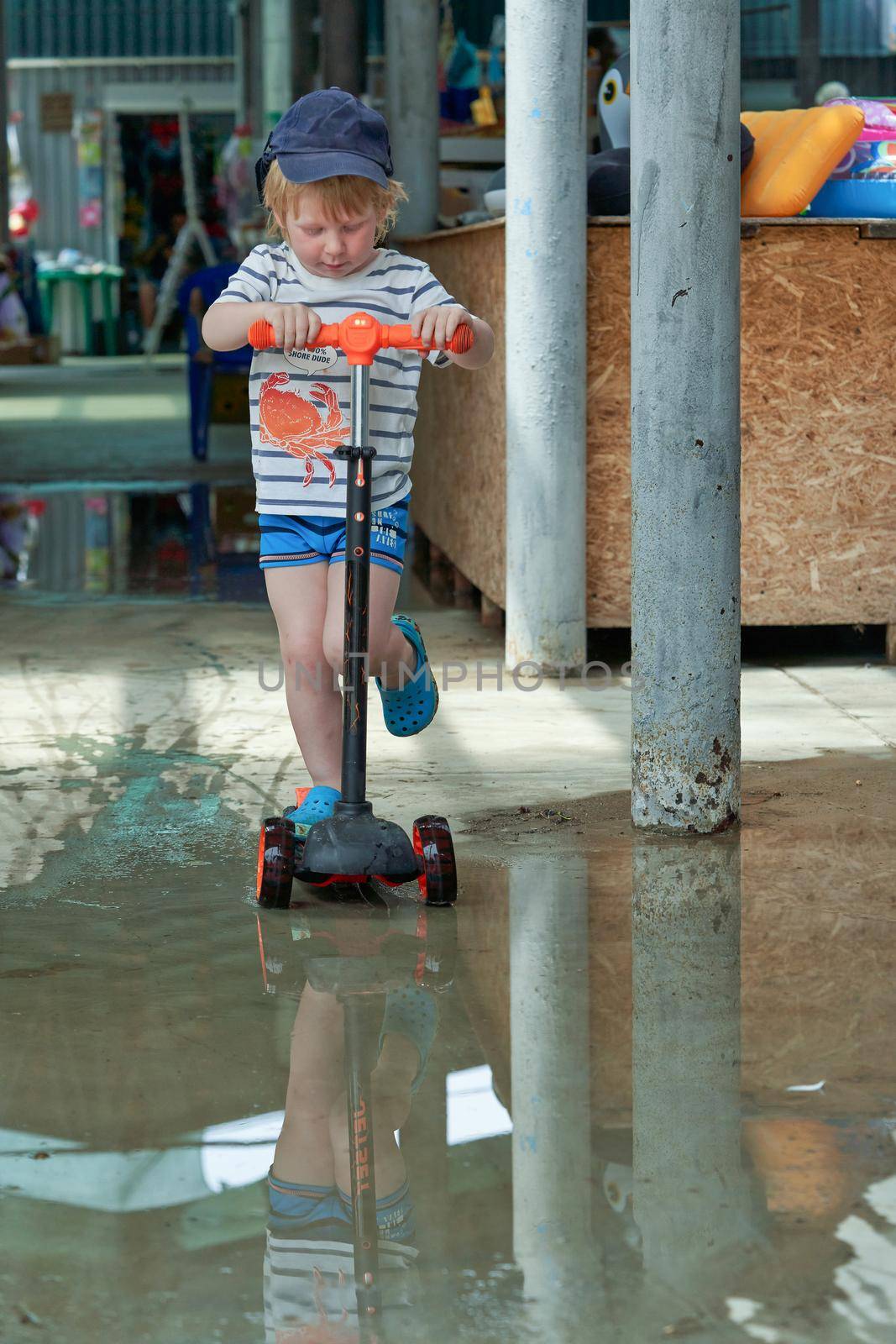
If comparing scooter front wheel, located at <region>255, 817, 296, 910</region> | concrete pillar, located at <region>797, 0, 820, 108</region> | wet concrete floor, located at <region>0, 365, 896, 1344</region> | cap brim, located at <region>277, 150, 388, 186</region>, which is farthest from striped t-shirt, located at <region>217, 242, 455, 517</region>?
concrete pillar, located at <region>797, 0, 820, 108</region>

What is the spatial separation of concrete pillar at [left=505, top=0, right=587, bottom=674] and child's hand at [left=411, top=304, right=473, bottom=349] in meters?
2.00

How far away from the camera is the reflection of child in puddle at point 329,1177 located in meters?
1.88

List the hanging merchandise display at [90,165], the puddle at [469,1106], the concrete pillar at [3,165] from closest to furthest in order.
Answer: the puddle at [469,1106], the concrete pillar at [3,165], the hanging merchandise display at [90,165]

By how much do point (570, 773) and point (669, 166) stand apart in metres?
1.32

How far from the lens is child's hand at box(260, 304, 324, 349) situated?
9.55 feet

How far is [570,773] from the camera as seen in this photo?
158 inches

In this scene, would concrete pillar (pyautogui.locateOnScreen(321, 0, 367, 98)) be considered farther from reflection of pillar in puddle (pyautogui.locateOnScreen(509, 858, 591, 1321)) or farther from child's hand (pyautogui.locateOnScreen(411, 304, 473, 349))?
reflection of pillar in puddle (pyautogui.locateOnScreen(509, 858, 591, 1321))

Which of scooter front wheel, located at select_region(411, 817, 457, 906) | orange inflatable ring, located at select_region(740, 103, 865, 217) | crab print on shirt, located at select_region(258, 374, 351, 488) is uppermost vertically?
orange inflatable ring, located at select_region(740, 103, 865, 217)

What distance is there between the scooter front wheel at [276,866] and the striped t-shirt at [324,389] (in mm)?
593

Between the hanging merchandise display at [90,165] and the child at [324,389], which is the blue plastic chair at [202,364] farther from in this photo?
the hanging merchandise display at [90,165]

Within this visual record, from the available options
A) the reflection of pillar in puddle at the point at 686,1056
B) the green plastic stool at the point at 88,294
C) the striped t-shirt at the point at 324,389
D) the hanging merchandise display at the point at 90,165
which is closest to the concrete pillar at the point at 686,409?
the reflection of pillar in puddle at the point at 686,1056

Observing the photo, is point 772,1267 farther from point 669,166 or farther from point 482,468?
point 482,468

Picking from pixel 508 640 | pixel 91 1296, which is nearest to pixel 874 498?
pixel 508 640

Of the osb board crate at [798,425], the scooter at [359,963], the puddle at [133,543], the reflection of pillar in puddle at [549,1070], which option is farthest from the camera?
the puddle at [133,543]
